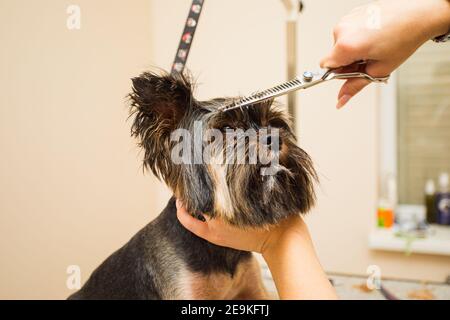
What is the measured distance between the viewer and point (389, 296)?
1.28m

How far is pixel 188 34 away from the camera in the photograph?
0.89 meters

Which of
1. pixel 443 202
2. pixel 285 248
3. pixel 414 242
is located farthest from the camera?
pixel 443 202

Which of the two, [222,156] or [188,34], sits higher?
[188,34]

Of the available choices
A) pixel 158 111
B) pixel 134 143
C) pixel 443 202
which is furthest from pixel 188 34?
pixel 443 202

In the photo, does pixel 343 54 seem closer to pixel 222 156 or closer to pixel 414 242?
pixel 222 156

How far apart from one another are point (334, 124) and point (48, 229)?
52.3 inches

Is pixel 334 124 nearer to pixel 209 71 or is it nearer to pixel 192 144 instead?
pixel 209 71

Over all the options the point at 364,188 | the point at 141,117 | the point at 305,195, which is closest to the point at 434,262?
the point at 364,188

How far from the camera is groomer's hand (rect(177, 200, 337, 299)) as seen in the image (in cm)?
78

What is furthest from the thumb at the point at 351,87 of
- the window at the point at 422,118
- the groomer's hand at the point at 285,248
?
the window at the point at 422,118

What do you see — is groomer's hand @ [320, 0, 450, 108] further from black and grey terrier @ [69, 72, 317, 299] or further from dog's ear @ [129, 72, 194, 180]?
dog's ear @ [129, 72, 194, 180]

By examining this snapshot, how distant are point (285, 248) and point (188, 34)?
56 centimetres

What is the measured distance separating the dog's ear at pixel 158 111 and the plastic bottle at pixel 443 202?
1546mm

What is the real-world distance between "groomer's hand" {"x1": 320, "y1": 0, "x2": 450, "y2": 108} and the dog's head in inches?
9.3
